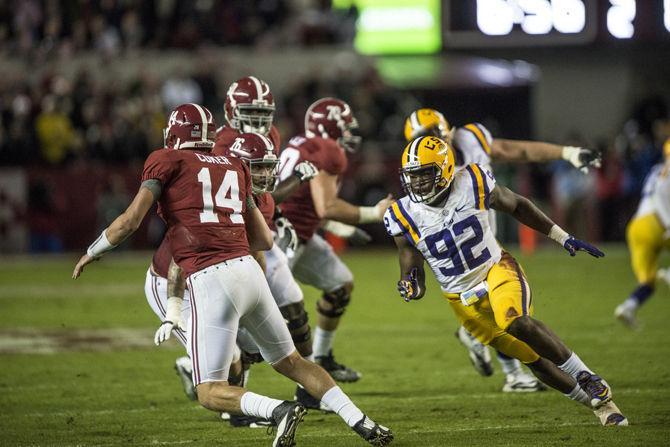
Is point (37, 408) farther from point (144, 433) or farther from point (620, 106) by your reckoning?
point (620, 106)

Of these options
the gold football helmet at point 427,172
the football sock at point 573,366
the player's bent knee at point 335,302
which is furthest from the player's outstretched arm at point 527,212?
the player's bent knee at point 335,302

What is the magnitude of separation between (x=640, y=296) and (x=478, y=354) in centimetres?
262

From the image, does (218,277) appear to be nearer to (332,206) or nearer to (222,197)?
(222,197)

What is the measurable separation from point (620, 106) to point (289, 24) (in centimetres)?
642

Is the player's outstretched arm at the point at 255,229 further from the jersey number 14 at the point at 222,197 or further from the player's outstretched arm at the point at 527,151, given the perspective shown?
the player's outstretched arm at the point at 527,151

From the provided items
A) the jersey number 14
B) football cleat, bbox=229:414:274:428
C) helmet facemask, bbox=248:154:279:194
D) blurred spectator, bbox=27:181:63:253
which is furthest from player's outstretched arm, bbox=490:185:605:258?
blurred spectator, bbox=27:181:63:253

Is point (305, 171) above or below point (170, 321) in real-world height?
above

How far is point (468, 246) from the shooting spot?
5883 millimetres

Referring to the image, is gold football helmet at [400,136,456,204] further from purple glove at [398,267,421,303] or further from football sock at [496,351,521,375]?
football sock at [496,351,521,375]

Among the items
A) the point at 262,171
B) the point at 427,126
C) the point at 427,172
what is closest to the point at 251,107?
the point at 262,171

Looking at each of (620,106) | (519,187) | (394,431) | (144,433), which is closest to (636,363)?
(394,431)

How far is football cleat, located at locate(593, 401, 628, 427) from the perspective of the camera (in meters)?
5.70

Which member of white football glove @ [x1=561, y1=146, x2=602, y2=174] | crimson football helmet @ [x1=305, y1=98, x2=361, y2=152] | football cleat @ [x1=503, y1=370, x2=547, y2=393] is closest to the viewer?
football cleat @ [x1=503, y1=370, x2=547, y2=393]

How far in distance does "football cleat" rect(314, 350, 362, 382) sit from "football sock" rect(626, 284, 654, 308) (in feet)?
9.41
